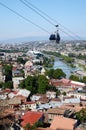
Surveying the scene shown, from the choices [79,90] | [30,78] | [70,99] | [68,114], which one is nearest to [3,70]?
[30,78]

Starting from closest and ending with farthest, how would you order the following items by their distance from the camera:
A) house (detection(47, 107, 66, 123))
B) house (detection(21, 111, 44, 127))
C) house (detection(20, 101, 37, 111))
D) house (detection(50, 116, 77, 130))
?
house (detection(50, 116, 77, 130)), house (detection(21, 111, 44, 127)), house (detection(47, 107, 66, 123)), house (detection(20, 101, 37, 111))

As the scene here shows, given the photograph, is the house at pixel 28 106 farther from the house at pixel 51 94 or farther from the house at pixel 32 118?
the house at pixel 32 118

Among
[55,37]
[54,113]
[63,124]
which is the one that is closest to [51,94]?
[54,113]

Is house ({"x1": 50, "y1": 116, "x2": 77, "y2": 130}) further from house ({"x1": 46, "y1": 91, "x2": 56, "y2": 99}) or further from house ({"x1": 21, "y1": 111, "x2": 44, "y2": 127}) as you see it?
house ({"x1": 46, "y1": 91, "x2": 56, "y2": 99})

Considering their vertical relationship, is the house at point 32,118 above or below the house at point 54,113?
above

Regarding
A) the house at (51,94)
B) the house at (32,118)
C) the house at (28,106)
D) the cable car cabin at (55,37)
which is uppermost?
the cable car cabin at (55,37)

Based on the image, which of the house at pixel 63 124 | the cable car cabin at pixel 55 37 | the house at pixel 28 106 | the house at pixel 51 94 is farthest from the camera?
the house at pixel 51 94

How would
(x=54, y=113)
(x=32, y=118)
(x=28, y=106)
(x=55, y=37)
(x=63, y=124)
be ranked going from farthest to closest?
(x=28, y=106) → (x=54, y=113) → (x=32, y=118) → (x=63, y=124) → (x=55, y=37)

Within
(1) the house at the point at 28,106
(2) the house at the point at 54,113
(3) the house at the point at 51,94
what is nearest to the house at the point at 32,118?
(2) the house at the point at 54,113

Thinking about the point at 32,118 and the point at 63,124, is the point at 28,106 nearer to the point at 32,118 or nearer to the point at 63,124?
the point at 32,118

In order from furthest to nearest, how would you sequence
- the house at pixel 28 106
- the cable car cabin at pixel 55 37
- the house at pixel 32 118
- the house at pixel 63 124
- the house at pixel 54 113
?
the house at pixel 28 106, the house at pixel 54 113, the house at pixel 32 118, the house at pixel 63 124, the cable car cabin at pixel 55 37

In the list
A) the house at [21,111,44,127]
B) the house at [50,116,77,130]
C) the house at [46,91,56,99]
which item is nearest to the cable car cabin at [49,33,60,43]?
the house at [50,116,77,130]

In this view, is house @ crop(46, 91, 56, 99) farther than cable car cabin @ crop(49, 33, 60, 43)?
Yes
